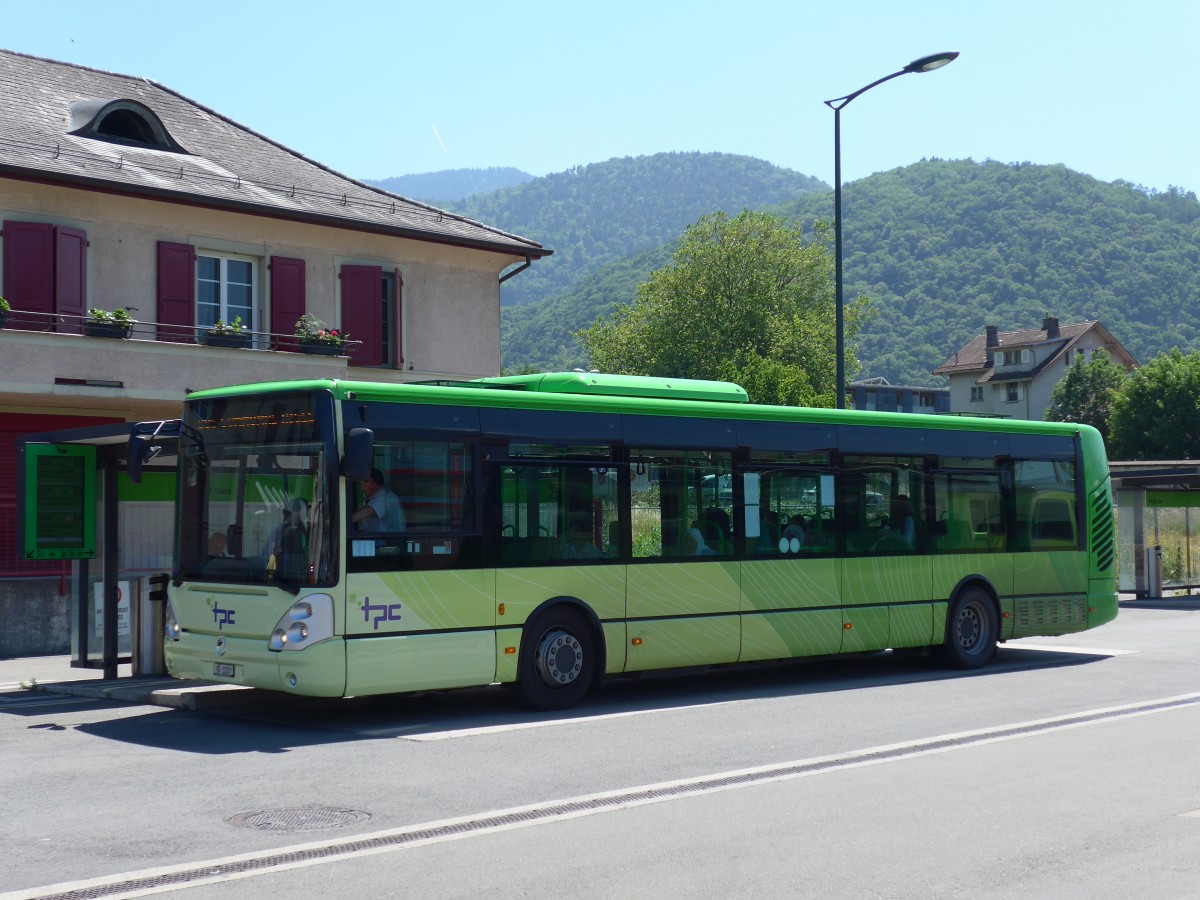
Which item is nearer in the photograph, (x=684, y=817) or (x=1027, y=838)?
(x=1027, y=838)

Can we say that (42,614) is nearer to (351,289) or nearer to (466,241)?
(351,289)

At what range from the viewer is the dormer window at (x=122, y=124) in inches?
980

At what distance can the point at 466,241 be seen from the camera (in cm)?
2722

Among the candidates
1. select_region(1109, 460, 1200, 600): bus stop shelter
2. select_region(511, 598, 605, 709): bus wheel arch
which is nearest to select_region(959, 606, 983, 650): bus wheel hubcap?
select_region(511, 598, 605, 709): bus wheel arch

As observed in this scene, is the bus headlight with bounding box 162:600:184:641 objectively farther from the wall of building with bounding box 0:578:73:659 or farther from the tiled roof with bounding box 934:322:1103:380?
the tiled roof with bounding box 934:322:1103:380

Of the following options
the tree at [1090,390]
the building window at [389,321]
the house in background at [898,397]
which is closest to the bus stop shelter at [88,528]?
the building window at [389,321]

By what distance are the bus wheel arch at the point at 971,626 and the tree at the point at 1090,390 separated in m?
79.5

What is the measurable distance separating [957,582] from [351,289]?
13.5 m

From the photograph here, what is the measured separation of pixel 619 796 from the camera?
8688 millimetres

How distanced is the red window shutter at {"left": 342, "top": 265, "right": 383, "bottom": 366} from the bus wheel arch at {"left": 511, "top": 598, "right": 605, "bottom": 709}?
13856 millimetres

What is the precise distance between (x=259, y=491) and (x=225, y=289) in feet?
45.0

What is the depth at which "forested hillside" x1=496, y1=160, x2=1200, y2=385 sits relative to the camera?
147 meters

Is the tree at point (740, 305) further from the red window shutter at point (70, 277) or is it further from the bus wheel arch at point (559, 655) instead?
Answer: the bus wheel arch at point (559, 655)

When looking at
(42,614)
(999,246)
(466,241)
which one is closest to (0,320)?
(42,614)
